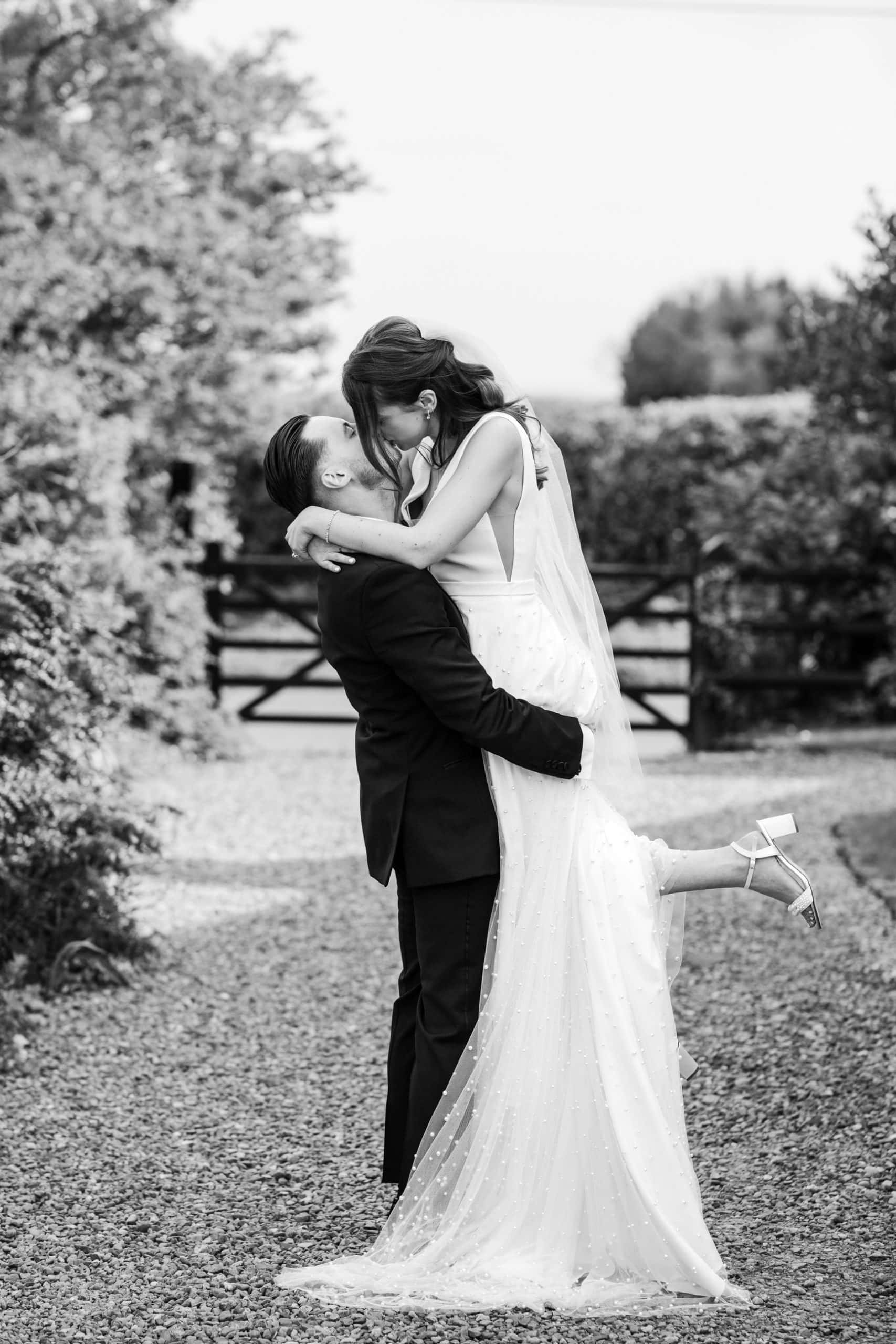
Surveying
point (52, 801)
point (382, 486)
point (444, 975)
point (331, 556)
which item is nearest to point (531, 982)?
point (444, 975)

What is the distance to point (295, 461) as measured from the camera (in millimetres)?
2996

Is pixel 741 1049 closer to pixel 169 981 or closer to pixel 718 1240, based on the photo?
pixel 718 1240

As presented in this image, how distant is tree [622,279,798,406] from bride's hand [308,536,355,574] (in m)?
46.3

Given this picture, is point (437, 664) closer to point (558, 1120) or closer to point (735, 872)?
point (735, 872)

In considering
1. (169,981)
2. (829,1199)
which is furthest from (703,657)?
(829,1199)

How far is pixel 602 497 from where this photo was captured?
16.0 m

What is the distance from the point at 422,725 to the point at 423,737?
24 mm

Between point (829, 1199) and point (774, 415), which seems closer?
point (829, 1199)

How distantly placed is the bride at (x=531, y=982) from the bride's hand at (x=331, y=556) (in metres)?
0.02

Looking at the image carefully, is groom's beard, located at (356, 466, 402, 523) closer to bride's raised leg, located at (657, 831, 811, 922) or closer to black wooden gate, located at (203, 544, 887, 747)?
bride's raised leg, located at (657, 831, 811, 922)

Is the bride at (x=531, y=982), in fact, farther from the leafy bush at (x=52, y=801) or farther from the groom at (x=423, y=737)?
the leafy bush at (x=52, y=801)

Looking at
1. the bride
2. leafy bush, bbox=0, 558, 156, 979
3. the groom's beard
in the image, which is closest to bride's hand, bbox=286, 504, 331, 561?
the bride

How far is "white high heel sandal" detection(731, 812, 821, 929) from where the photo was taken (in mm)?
2992

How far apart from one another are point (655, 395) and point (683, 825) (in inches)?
1768
